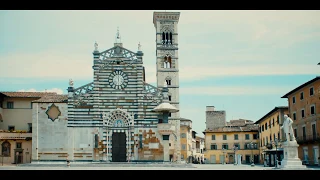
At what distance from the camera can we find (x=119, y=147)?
4088 centimetres

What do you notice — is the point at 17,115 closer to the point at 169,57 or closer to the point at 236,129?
the point at 169,57

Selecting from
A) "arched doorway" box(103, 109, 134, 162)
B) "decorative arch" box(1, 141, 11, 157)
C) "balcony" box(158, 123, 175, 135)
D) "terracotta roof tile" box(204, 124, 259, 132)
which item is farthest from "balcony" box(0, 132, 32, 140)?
"terracotta roof tile" box(204, 124, 259, 132)

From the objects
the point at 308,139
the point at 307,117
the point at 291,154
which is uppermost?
the point at 307,117

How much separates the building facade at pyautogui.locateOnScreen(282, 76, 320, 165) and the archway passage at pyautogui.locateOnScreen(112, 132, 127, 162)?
15480 mm

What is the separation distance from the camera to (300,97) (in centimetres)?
4091

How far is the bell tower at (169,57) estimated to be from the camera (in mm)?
50250

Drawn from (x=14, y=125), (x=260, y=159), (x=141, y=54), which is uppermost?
(x=141, y=54)

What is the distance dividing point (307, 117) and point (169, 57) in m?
17.7

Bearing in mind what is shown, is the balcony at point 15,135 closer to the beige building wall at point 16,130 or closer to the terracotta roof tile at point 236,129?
the beige building wall at point 16,130

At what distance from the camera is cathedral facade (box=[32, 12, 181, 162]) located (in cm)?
4003

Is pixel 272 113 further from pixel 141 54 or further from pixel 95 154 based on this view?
pixel 95 154

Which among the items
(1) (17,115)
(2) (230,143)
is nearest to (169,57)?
(1) (17,115)
